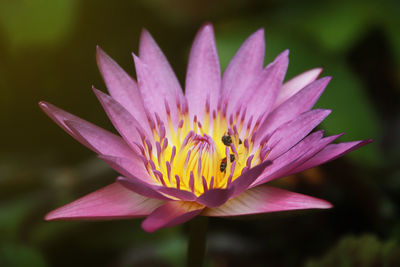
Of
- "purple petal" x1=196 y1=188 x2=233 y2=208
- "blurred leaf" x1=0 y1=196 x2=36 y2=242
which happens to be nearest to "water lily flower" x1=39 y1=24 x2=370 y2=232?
"purple petal" x1=196 y1=188 x2=233 y2=208

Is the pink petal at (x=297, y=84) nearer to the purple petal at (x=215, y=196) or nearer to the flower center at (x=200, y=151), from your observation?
the flower center at (x=200, y=151)

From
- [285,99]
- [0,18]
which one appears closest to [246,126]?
[285,99]

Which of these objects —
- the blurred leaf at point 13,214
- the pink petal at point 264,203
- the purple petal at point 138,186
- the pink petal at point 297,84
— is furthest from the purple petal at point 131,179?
the blurred leaf at point 13,214

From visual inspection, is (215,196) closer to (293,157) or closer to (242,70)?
(293,157)

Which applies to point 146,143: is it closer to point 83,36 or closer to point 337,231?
point 337,231

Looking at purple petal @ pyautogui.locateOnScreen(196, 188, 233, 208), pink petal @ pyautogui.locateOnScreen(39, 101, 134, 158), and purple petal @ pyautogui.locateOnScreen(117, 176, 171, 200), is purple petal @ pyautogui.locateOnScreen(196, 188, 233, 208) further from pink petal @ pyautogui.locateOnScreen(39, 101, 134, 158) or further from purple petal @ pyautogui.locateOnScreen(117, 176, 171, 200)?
pink petal @ pyautogui.locateOnScreen(39, 101, 134, 158)

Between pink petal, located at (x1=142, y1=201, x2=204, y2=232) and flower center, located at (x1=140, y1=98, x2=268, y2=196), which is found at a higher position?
flower center, located at (x1=140, y1=98, x2=268, y2=196)
